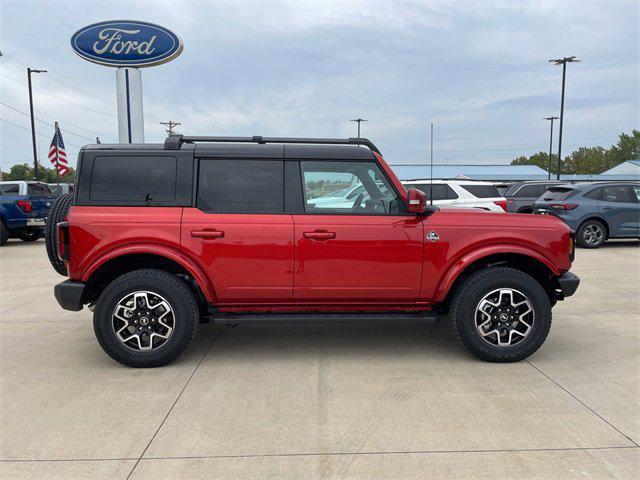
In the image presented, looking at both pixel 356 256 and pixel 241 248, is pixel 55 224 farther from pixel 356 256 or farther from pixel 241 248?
pixel 356 256

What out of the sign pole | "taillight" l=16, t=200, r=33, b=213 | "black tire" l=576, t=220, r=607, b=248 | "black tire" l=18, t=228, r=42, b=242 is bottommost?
"black tire" l=18, t=228, r=42, b=242

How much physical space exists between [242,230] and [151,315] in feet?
3.36

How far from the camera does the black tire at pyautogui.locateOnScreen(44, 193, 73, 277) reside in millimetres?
4402

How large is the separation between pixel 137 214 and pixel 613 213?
11.4 m

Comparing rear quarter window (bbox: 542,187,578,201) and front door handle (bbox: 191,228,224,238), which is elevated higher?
rear quarter window (bbox: 542,187,578,201)

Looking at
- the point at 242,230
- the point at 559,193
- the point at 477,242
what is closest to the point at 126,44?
the point at 242,230

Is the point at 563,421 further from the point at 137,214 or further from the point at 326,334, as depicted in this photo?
the point at 137,214

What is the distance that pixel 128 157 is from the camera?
165 inches

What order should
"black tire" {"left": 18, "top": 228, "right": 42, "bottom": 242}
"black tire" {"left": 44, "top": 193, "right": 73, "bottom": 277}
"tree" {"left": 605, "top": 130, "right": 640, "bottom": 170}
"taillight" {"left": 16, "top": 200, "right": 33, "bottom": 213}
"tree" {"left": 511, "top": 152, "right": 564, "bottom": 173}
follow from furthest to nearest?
"tree" {"left": 511, "top": 152, "right": 564, "bottom": 173} → "tree" {"left": 605, "top": 130, "right": 640, "bottom": 170} → "black tire" {"left": 18, "top": 228, "right": 42, "bottom": 242} → "taillight" {"left": 16, "top": 200, "right": 33, "bottom": 213} → "black tire" {"left": 44, "top": 193, "right": 73, "bottom": 277}

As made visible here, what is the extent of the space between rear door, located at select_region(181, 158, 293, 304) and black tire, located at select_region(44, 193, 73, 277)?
48.2 inches

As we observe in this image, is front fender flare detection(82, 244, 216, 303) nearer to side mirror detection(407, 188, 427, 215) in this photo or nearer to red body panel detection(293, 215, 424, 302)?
red body panel detection(293, 215, 424, 302)

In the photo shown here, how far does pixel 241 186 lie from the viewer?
425 centimetres

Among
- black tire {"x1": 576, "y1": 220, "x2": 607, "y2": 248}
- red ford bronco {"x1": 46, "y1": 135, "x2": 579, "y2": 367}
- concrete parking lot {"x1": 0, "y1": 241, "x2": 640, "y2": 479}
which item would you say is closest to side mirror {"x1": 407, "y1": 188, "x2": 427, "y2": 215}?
red ford bronco {"x1": 46, "y1": 135, "x2": 579, "y2": 367}

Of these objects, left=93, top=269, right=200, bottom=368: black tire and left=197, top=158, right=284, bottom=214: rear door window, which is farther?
left=197, top=158, right=284, bottom=214: rear door window
